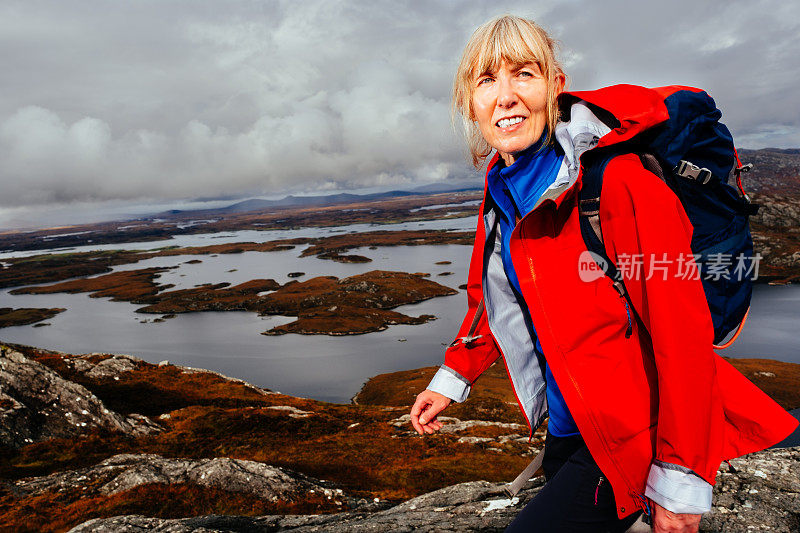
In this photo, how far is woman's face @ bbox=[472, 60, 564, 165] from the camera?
2984 mm

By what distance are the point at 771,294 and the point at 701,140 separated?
162685 mm

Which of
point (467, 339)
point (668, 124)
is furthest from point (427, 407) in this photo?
point (668, 124)

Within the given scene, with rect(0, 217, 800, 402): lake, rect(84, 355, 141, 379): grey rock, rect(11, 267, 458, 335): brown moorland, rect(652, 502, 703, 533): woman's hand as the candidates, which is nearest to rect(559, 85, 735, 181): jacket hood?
rect(652, 502, 703, 533): woman's hand

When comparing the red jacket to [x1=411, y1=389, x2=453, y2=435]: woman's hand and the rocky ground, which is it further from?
the rocky ground

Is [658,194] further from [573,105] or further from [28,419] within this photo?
[28,419]

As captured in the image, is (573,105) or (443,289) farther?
(443,289)

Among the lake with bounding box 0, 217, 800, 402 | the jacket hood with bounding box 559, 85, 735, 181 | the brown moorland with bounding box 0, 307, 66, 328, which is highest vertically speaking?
the jacket hood with bounding box 559, 85, 735, 181

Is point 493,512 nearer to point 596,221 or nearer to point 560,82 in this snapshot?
point 596,221

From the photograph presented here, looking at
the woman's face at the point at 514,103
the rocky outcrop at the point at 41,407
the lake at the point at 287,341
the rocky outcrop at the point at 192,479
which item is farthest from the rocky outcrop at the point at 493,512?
the lake at the point at 287,341

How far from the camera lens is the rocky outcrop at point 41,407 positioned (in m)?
25.3

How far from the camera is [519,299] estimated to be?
363cm

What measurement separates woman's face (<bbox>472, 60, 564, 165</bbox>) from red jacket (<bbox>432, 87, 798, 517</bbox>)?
362 millimetres

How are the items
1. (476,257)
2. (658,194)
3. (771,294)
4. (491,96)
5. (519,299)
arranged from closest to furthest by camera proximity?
(658,194), (491,96), (519,299), (476,257), (771,294)

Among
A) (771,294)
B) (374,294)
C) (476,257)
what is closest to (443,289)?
(374,294)
